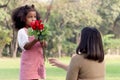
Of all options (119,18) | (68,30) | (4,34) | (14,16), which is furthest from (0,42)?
(14,16)

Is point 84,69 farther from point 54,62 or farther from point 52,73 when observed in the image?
point 52,73

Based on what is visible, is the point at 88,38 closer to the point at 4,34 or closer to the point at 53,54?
the point at 4,34

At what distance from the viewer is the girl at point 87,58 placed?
2.94 m

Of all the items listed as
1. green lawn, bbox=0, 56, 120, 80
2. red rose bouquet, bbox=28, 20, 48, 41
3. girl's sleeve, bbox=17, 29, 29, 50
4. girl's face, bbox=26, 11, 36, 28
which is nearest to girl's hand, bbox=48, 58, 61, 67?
red rose bouquet, bbox=28, 20, 48, 41

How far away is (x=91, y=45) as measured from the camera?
293 cm

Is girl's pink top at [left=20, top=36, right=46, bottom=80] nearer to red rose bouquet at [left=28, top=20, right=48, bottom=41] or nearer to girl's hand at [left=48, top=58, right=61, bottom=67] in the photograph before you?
red rose bouquet at [left=28, top=20, right=48, bottom=41]

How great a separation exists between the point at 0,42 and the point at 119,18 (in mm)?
12487

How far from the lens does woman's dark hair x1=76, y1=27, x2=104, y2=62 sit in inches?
115

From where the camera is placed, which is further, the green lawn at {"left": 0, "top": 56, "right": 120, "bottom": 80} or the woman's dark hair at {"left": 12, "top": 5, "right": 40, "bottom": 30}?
the green lawn at {"left": 0, "top": 56, "right": 120, "bottom": 80}

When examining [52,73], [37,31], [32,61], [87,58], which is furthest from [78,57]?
[52,73]

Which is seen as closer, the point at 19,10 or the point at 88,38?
the point at 88,38

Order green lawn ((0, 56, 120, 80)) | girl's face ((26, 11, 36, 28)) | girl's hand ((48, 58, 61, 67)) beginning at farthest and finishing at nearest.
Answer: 1. green lawn ((0, 56, 120, 80))
2. girl's face ((26, 11, 36, 28))
3. girl's hand ((48, 58, 61, 67))

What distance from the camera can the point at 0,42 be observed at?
31609 millimetres

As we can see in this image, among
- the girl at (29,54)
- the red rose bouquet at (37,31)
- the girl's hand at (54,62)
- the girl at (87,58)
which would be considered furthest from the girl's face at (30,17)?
the girl at (87,58)
